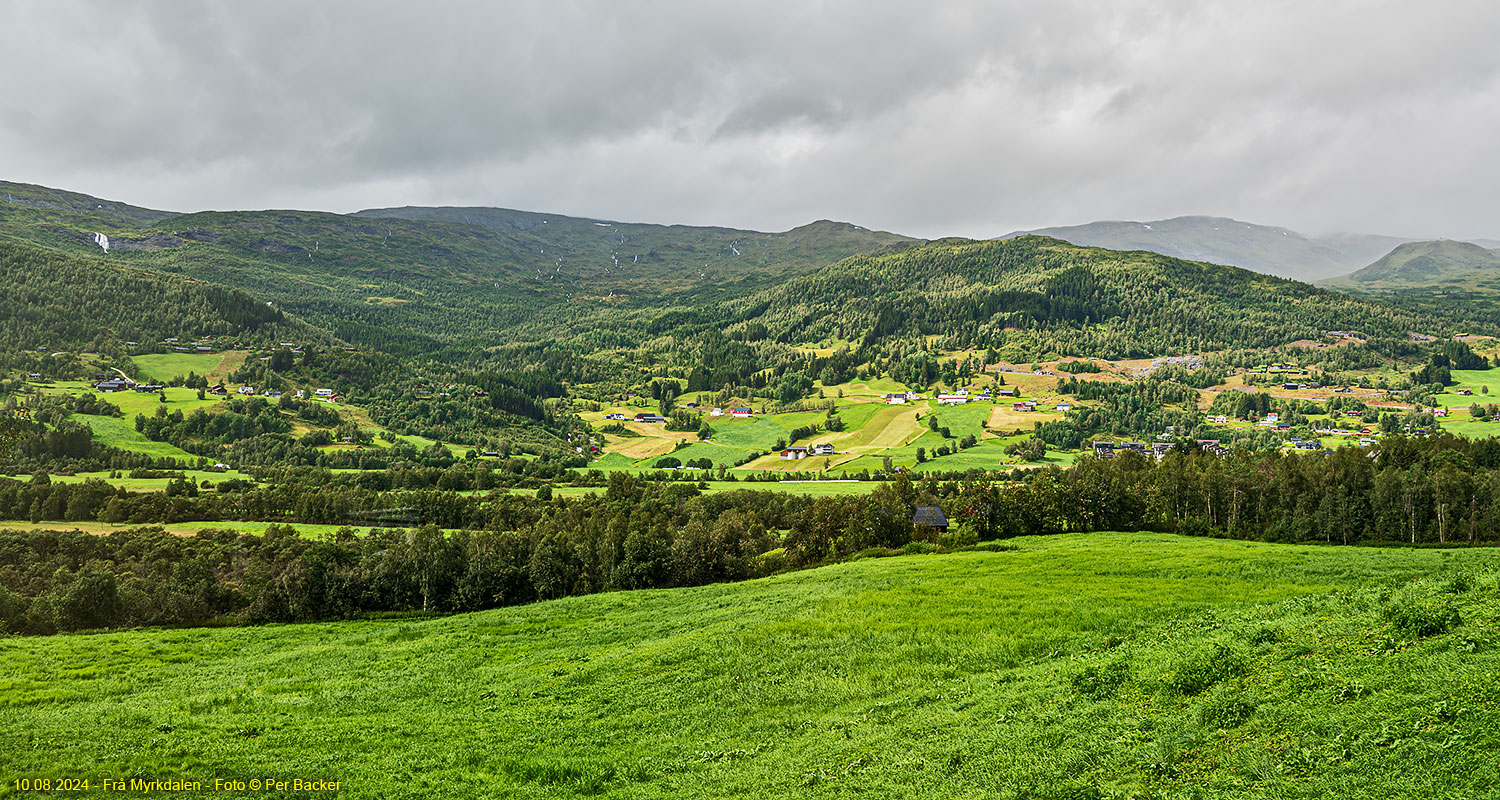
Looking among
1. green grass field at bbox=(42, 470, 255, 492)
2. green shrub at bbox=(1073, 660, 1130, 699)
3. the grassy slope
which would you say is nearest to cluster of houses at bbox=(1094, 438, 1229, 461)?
the grassy slope

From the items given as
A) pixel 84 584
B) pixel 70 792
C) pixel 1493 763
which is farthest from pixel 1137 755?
pixel 84 584

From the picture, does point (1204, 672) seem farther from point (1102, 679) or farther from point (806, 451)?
point (806, 451)

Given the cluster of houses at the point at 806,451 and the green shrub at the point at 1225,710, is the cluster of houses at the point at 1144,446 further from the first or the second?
the green shrub at the point at 1225,710

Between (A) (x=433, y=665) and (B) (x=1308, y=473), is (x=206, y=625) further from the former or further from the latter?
(B) (x=1308, y=473)

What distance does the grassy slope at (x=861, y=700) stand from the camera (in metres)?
14.0

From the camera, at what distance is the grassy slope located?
13977 millimetres

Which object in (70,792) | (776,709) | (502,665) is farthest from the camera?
(502,665)

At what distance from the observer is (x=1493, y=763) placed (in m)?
10.8

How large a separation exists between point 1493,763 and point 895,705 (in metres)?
14.6

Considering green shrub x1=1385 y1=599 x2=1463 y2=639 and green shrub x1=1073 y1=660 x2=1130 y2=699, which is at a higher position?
green shrub x1=1385 y1=599 x2=1463 y2=639

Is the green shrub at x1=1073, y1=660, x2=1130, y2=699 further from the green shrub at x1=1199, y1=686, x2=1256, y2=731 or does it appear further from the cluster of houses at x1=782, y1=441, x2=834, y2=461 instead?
the cluster of houses at x1=782, y1=441, x2=834, y2=461

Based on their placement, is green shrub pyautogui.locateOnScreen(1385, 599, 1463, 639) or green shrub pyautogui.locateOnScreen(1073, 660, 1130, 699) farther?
green shrub pyautogui.locateOnScreen(1073, 660, 1130, 699)

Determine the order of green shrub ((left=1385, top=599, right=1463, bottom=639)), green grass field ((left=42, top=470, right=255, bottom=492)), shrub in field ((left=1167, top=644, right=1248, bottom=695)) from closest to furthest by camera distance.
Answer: green shrub ((left=1385, top=599, right=1463, bottom=639)) → shrub in field ((left=1167, top=644, right=1248, bottom=695)) → green grass field ((left=42, top=470, right=255, bottom=492))

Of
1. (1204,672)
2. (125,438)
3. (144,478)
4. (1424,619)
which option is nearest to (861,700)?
(1204,672)
